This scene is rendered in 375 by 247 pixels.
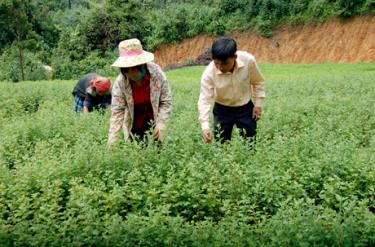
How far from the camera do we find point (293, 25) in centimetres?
3434

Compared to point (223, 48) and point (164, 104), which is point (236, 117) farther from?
point (223, 48)

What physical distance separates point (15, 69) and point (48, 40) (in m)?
11.9

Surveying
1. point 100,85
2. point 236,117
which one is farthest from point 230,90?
point 100,85

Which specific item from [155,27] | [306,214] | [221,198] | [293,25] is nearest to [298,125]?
[221,198]

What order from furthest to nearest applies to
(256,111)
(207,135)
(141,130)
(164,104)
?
(256,111) < (141,130) < (164,104) < (207,135)

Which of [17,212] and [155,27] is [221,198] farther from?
[155,27]

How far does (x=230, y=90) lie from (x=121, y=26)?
110 ft

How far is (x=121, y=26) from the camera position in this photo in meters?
38.6

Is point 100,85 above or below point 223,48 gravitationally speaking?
below

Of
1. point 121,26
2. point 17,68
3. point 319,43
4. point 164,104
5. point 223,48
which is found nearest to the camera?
point 223,48

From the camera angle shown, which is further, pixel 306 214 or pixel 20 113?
pixel 20 113

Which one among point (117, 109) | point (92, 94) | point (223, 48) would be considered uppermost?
point (223, 48)

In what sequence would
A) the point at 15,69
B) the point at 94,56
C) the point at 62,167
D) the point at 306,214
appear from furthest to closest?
the point at 94,56
the point at 15,69
the point at 62,167
the point at 306,214

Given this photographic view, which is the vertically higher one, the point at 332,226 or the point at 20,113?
the point at 332,226
